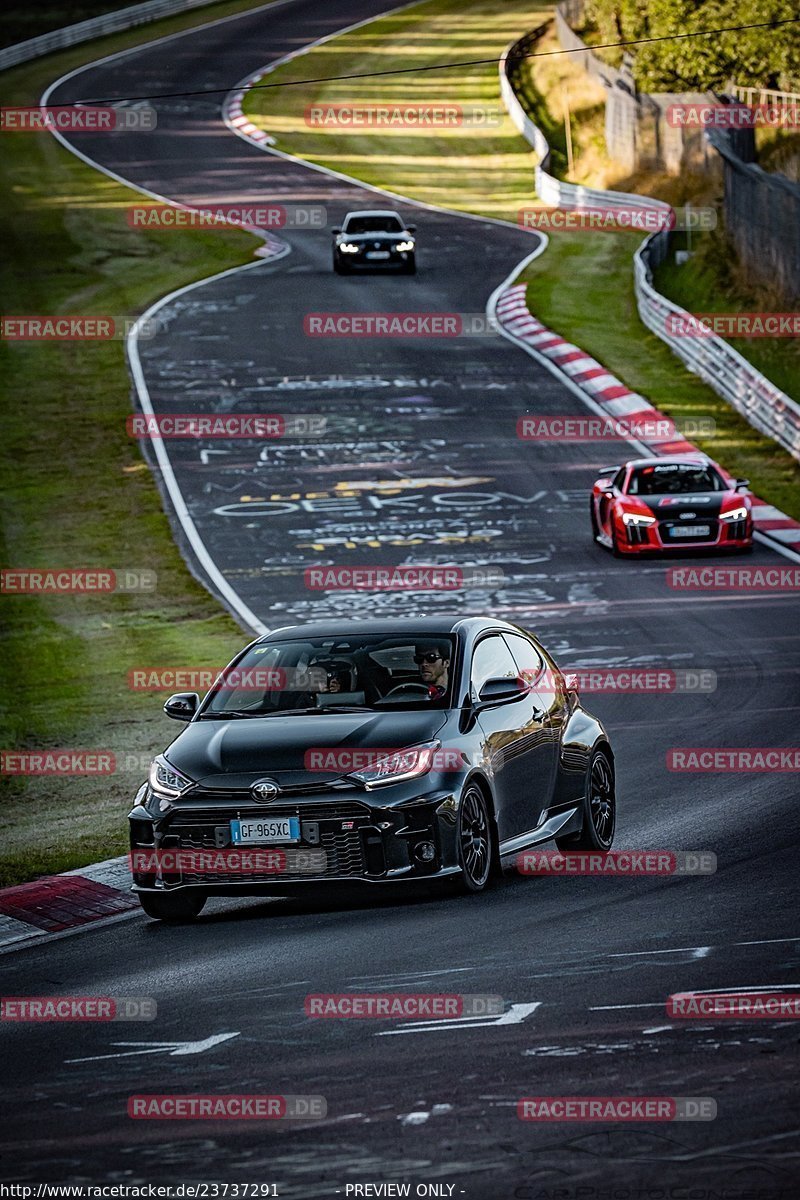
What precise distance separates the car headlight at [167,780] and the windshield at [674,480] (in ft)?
54.6

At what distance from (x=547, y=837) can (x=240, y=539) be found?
17134mm

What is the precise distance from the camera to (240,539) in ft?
95.1

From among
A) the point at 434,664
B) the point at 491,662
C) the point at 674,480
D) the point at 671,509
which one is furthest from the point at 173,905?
the point at 674,480

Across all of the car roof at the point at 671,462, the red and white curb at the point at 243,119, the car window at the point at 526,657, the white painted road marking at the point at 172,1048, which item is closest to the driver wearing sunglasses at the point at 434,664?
the car window at the point at 526,657

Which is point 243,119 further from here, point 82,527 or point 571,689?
point 571,689

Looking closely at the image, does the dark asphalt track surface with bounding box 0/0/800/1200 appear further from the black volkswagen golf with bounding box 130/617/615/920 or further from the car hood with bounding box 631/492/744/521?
the car hood with bounding box 631/492/744/521

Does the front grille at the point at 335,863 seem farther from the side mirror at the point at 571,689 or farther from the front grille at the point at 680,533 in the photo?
the front grille at the point at 680,533

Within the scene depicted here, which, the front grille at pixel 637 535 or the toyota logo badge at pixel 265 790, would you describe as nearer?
the toyota logo badge at pixel 265 790

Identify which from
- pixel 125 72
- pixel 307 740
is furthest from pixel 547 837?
pixel 125 72

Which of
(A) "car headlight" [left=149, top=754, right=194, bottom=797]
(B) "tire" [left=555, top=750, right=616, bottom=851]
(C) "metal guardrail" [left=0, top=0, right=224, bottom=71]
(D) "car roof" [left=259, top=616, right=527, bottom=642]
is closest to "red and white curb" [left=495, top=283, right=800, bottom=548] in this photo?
(B) "tire" [left=555, top=750, right=616, bottom=851]

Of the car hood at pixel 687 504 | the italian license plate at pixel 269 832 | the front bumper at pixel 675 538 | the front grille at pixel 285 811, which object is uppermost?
the front grille at pixel 285 811

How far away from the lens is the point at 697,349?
39.0 m

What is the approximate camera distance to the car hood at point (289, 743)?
11.0 meters

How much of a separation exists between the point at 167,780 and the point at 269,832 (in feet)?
2.48
